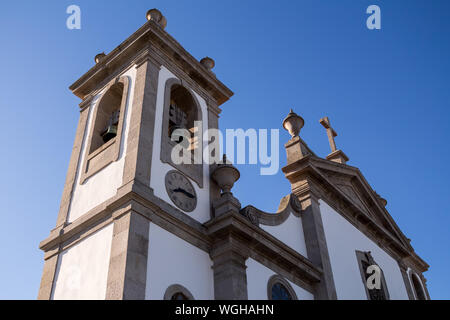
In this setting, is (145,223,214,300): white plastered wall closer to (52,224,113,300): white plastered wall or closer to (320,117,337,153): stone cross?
(52,224,113,300): white plastered wall

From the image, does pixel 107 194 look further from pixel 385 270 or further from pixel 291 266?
pixel 385 270

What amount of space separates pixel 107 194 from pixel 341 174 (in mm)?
9210

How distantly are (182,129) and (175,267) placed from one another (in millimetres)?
4332

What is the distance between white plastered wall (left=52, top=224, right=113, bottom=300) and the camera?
9.66 m

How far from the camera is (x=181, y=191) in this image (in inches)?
459

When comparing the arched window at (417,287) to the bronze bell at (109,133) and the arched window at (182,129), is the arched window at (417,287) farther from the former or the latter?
the bronze bell at (109,133)

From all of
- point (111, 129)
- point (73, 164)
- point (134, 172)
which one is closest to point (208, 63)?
point (111, 129)

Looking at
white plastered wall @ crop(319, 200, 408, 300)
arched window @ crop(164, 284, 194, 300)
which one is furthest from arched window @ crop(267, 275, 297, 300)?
arched window @ crop(164, 284, 194, 300)

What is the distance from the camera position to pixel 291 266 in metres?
12.6

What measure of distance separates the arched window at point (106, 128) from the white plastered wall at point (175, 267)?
2493 mm

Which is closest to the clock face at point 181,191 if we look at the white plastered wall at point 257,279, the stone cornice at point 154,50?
the white plastered wall at point 257,279
